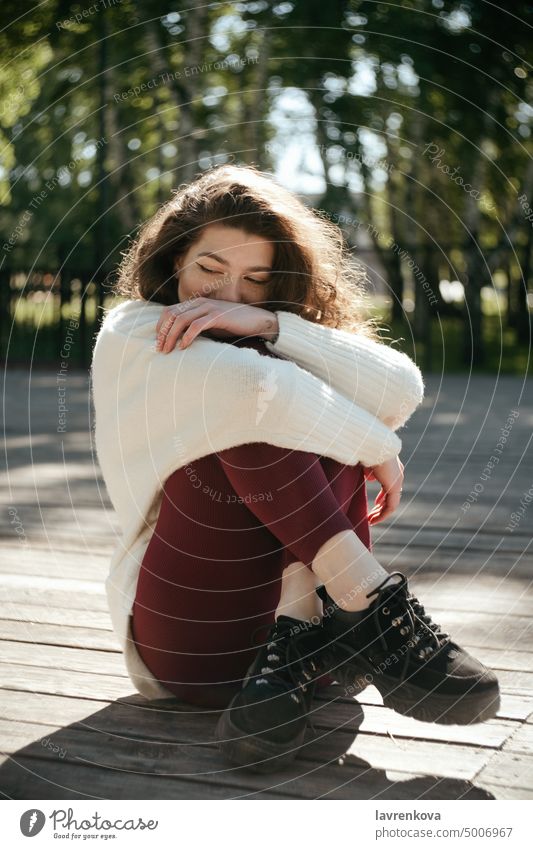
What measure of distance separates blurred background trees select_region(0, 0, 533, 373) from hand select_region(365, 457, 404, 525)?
7069 mm

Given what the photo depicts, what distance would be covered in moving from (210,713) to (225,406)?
0.53 metres

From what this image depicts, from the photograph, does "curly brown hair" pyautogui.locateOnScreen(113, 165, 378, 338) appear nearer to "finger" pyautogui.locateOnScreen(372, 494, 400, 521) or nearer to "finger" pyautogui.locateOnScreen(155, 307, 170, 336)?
"finger" pyautogui.locateOnScreen(155, 307, 170, 336)

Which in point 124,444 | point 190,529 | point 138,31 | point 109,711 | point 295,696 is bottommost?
point 109,711

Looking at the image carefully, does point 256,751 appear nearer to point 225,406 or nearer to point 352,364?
point 225,406

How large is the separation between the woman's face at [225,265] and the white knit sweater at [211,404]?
12cm

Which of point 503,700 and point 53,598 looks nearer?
point 503,700

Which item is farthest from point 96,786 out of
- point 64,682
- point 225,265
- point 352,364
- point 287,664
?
point 225,265

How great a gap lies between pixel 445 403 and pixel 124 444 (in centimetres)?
536

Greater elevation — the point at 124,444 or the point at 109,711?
the point at 124,444

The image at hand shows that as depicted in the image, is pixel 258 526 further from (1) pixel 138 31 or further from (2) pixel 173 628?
(1) pixel 138 31

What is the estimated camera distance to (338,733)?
1641mm

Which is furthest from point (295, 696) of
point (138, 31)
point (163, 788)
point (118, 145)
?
point (118, 145)

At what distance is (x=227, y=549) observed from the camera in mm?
1646

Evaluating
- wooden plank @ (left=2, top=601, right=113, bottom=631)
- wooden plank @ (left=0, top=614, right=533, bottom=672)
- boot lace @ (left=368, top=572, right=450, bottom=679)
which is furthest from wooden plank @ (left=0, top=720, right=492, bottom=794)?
wooden plank @ (left=2, top=601, right=113, bottom=631)
